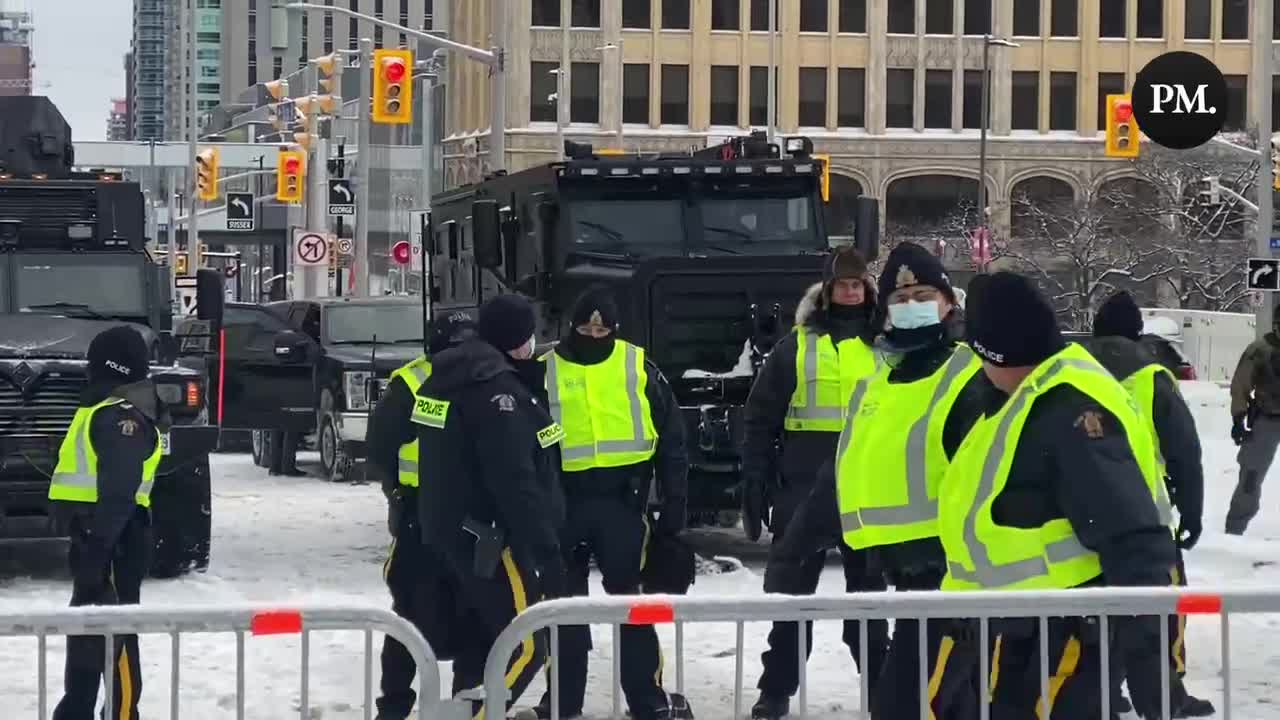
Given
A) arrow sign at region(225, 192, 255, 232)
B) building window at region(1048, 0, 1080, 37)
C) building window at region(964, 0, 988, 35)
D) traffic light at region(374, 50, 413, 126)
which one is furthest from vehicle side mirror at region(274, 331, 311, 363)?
building window at region(1048, 0, 1080, 37)

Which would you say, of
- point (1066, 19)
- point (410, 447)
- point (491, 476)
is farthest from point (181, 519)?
point (1066, 19)

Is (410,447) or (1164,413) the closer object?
(410,447)

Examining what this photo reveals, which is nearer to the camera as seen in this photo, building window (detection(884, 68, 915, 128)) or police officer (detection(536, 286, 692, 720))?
police officer (detection(536, 286, 692, 720))

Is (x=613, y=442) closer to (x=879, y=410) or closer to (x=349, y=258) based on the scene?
(x=879, y=410)

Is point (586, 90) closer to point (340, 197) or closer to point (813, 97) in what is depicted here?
point (813, 97)

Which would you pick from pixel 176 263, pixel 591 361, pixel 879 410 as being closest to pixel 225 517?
pixel 591 361

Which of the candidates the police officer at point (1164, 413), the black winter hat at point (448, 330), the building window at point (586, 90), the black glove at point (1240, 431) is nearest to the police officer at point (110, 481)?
the black winter hat at point (448, 330)

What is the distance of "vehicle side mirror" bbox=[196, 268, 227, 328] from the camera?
49.1 ft

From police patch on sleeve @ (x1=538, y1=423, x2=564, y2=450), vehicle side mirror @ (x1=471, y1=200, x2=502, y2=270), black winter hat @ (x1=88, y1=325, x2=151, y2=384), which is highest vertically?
vehicle side mirror @ (x1=471, y1=200, x2=502, y2=270)

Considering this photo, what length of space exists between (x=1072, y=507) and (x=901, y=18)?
7550 centimetres

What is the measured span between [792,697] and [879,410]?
2.69 m

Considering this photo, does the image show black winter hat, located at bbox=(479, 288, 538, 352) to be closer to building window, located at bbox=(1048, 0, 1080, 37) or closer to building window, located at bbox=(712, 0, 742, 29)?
building window, located at bbox=(712, 0, 742, 29)

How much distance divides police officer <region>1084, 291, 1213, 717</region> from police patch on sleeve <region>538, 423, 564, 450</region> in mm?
2402

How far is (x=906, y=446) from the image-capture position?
22.4 feet
